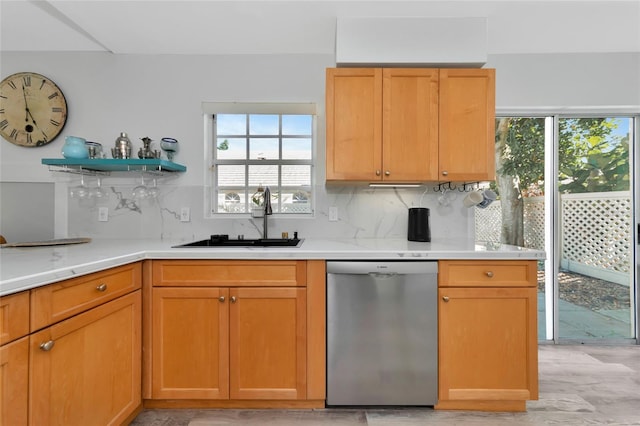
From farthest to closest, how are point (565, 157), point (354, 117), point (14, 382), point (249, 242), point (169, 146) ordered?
point (565, 157)
point (169, 146)
point (249, 242)
point (354, 117)
point (14, 382)

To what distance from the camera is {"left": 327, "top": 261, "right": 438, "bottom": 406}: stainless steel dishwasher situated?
169cm

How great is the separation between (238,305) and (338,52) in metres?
1.71

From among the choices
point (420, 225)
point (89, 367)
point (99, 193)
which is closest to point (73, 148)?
point (99, 193)

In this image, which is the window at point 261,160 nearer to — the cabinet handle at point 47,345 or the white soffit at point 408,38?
the white soffit at point 408,38

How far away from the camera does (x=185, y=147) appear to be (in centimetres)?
247

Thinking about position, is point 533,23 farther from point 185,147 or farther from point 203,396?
point 203,396

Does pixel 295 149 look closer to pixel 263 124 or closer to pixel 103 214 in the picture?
pixel 263 124

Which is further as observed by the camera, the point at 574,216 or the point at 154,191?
the point at 574,216

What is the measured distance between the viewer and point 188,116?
8.14ft

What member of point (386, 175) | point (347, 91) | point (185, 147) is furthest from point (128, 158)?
point (386, 175)

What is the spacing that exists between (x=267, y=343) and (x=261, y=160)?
1466 mm

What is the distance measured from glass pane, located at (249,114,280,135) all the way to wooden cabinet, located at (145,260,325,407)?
130 cm

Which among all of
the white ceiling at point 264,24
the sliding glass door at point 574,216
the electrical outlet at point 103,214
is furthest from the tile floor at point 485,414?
the white ceiling at point 264,24

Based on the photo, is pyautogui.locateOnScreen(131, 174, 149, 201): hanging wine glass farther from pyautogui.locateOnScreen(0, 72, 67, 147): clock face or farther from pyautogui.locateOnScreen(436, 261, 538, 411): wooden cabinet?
pyautogui.locateOnScreen(436, 261, 538, 411): wooden cabinet
